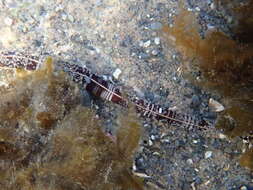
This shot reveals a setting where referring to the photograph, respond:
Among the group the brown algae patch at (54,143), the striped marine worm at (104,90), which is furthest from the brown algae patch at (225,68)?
the brown algae patch at (54,143)

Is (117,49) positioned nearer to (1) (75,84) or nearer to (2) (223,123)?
(1) (75,84)

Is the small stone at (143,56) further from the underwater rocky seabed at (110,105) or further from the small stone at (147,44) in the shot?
the small stone at (147,44)

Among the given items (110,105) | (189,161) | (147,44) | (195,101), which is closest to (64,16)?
(147,44)

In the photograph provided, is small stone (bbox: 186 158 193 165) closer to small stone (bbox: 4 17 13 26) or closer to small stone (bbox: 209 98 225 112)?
small stone (bbox: 209 98 225 112)

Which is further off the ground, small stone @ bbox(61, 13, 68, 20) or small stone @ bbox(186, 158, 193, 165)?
small stone @ bbox(61, 13, 68, 20)

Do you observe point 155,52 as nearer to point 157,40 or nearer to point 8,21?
point 157,40

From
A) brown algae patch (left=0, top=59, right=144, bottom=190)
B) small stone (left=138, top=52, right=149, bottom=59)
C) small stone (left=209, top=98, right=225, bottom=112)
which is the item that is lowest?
brown algae patch (left=0, top=59, right=144, bottom=190)

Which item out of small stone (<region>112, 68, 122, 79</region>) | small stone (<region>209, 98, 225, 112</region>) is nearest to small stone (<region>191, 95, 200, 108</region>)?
small stone (<region>209, 98, 225, 112</region>)
